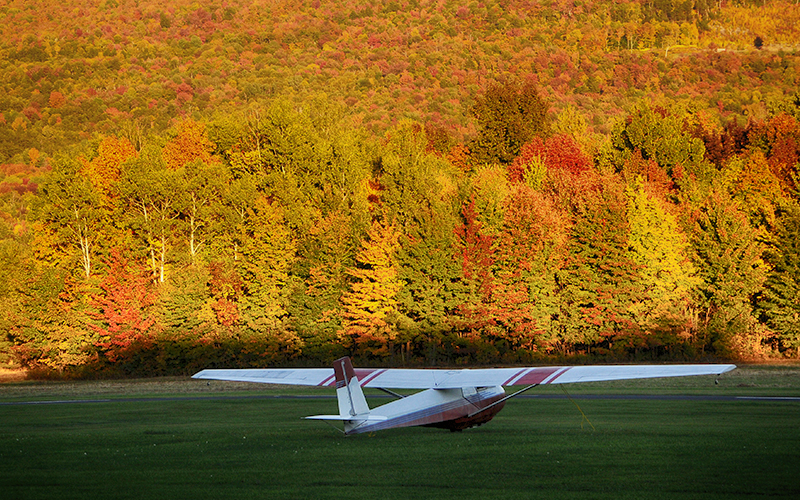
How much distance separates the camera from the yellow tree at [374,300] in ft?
211

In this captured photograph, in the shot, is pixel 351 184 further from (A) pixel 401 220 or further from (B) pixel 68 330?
(B) pixel 68 330

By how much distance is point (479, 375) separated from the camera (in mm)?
23859

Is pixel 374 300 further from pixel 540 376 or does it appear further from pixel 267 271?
pixel 540 376

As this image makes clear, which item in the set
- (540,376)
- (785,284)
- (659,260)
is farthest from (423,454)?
(785,284)

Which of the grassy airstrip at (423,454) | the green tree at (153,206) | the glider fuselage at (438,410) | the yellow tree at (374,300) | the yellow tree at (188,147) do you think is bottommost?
the grassy airstrip at (423,454)

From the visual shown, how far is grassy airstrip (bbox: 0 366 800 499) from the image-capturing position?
671 inches

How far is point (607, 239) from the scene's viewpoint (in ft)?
216

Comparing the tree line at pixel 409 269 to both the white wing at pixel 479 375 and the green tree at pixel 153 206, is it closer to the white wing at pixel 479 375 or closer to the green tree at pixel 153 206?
the green tree at pixel 153 206

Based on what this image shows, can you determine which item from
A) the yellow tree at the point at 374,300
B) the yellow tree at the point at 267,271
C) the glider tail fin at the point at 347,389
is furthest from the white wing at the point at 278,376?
the yellow tree at the point at 267,271

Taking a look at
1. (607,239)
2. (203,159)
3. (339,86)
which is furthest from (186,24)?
(607,239)

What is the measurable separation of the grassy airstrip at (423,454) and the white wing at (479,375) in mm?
1659

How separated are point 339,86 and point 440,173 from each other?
226ft

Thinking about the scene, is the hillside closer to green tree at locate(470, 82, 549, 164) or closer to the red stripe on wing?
green tree at locate(470, 82, 549, 164)

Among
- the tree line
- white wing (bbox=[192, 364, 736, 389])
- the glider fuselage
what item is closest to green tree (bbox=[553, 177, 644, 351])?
the tree line
